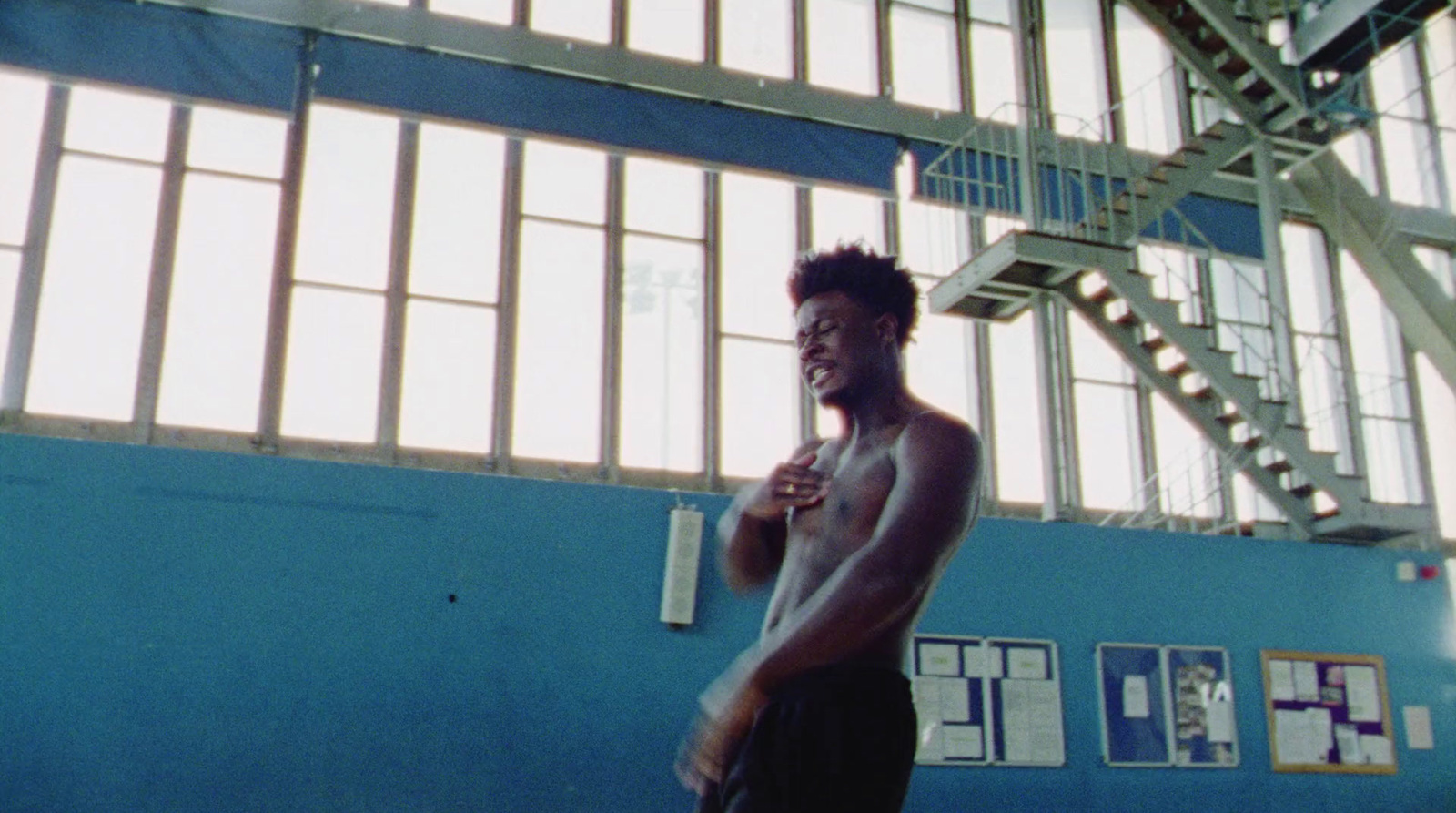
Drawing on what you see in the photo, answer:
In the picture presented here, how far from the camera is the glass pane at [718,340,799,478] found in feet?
27.7

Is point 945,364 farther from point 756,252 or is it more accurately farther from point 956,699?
point 956,699

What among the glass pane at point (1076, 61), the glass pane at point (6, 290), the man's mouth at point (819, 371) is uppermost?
the glass pane at point (1076, 61)

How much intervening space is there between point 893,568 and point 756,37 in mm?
8278

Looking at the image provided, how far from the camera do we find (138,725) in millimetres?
5543

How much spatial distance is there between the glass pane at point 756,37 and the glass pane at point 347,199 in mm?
2524

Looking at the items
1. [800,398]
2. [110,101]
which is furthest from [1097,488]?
[110,101]

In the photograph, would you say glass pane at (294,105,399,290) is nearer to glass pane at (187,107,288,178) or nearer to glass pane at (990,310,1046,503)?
glass pane at (187,107,288,178)

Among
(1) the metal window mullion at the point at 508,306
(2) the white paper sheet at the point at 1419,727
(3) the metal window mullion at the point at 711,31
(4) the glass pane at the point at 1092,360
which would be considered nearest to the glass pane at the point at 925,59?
(3) the metal window mullion at the point at 711,31

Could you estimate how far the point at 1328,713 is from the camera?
300 inches

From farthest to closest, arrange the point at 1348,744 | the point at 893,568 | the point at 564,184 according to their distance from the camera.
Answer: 1. the point at 564,184
2. the point at 1348,744
3. the point at 893,568

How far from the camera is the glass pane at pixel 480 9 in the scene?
854 centimetres

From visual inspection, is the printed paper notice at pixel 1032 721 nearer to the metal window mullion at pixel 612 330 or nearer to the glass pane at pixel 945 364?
the glass pane at pixel 945 364

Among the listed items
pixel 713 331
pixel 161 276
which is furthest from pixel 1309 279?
pixel 161 276

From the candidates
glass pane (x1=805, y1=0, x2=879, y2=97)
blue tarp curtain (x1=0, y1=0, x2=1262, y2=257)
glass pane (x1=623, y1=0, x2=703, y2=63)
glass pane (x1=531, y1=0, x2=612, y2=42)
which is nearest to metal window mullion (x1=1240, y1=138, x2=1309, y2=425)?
blue tarp curtain (x1=0, y1=0, x2=1262, y2=257)
